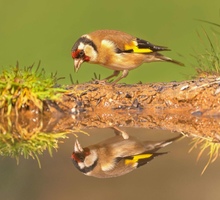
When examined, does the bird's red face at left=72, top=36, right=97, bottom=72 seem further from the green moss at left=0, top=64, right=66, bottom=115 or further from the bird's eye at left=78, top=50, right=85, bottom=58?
the green moss at left=0, top=64, right=66, bottom=115

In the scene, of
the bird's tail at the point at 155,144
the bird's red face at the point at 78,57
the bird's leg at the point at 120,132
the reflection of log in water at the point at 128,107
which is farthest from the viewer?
the bird's red face at the point at 78,57

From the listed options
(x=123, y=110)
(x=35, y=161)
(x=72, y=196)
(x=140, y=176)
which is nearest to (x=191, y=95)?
Answer: (x=123, y=110)

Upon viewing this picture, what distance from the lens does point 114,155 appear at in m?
6.02

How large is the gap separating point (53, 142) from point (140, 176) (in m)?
1.69

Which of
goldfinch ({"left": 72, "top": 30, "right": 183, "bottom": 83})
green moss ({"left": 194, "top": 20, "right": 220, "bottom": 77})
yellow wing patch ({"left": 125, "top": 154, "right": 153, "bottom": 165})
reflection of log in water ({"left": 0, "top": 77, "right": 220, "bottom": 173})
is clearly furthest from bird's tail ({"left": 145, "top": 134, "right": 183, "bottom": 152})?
green moss ({"left": 194, "top": 20, "right": 220, "bottom": 77})

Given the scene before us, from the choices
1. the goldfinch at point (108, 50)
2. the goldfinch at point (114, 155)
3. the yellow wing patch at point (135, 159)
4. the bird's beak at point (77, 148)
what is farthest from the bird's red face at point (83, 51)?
the yellow wing patch at point (135, 159)

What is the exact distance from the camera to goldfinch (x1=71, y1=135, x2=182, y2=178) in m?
5.53

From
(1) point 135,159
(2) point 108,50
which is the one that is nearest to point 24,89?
(2) point 108,50

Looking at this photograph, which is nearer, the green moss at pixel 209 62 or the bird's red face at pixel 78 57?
the bird's red face at pixel 78 57

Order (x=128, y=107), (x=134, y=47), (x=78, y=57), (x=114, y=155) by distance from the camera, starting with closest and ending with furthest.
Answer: (x=114, y=155) → (x=128, y=107) → (x=78, y=57) → (x=134, y=47)

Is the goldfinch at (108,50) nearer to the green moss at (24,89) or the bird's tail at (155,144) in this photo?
the green moss at (24,89)

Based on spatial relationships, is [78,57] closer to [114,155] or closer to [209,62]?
[209,62]

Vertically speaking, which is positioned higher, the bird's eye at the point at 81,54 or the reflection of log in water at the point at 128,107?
the bird's eye at the point at 81,54

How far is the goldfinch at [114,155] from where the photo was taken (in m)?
5.53
